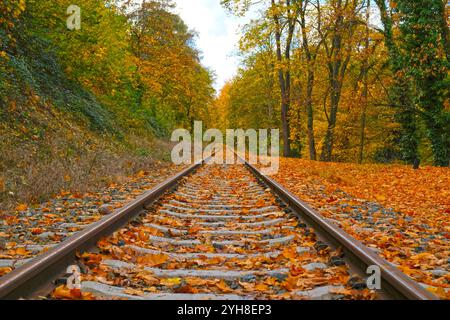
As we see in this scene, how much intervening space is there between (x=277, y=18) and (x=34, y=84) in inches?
534

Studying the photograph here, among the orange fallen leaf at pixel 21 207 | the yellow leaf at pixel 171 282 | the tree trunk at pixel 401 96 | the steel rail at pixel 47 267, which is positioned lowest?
the yellow leaf at pixel 171 282

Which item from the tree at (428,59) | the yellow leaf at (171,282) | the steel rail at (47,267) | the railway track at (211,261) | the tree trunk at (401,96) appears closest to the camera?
the steel rail at (47,267)

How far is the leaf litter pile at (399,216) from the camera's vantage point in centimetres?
398

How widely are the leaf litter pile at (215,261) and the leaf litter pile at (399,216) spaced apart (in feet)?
2.08

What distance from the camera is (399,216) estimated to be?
6.52 metres

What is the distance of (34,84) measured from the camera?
13.2 meters

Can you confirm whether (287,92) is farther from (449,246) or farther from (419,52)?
(449,246)

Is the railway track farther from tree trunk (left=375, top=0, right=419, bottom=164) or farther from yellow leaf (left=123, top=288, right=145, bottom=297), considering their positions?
tree trunk (left=375, top=0, right=419, bottom=164)

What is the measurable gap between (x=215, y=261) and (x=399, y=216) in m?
3.71

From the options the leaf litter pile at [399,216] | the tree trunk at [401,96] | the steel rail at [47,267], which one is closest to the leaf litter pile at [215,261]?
the steel rail at [47,267]

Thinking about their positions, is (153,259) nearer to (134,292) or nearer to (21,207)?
(134,292)

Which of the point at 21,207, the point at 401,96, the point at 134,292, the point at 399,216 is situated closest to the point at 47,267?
the point at 134,292

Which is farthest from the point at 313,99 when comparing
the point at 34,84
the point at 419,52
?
the point at 34,84

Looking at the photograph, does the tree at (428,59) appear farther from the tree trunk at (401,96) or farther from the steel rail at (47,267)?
the steel rail at (47,267)
